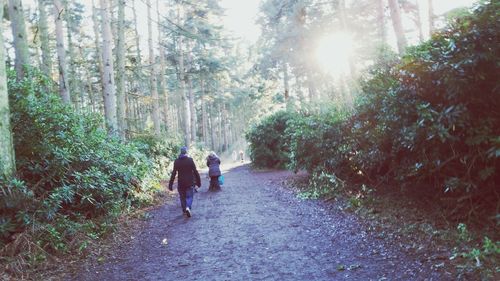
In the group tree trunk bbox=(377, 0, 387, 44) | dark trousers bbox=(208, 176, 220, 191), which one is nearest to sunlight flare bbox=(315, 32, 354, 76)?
tree trunk bbox=(377, 0, 387, 44)

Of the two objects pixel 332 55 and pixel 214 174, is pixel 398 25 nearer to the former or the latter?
pixel 214 174

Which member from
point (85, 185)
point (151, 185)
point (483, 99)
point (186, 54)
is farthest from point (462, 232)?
point (186, 54)

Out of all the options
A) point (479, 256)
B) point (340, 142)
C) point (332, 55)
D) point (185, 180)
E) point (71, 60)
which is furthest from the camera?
point (332, 55)

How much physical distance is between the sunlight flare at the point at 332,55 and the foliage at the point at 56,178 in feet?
47.4

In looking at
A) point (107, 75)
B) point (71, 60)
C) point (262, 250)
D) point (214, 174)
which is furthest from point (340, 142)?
point (71, 60)

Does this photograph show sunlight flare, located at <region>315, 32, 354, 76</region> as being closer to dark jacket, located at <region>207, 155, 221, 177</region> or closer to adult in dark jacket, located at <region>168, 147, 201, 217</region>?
dark jacket, located at <region>207, 155, 221, 177</region>

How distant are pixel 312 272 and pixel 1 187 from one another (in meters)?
4.90

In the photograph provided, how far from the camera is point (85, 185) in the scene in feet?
25.0

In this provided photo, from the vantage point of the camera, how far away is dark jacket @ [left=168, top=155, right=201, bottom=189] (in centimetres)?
951

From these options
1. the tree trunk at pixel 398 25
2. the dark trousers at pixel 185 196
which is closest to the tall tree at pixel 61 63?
the dark trousers at pixel 185 196

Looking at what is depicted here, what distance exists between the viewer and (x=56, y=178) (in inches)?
293

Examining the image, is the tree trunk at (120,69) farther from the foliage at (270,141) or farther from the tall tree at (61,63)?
the foliage at (270,141)

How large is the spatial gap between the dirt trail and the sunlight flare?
45.2 ft

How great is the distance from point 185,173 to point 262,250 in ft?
13.7
